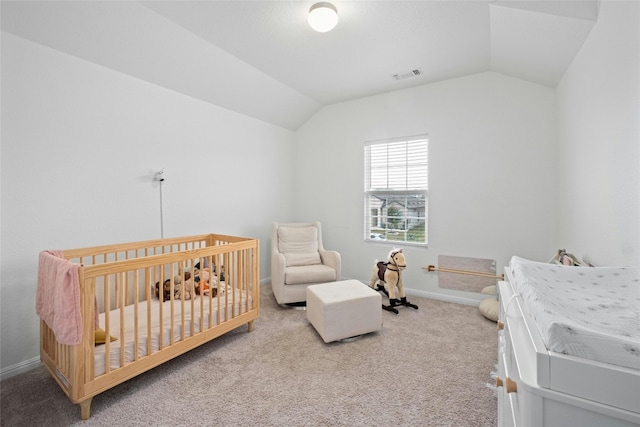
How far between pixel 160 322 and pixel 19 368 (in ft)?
3.40

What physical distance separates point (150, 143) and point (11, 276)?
1388mm

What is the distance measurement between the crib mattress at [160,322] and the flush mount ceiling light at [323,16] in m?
2.12

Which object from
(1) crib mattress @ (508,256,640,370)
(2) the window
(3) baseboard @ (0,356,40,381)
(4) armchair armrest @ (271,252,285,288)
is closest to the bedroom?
(3) baseboard @ (0,356,40,381)

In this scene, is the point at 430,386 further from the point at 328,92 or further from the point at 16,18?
the point at 16,18

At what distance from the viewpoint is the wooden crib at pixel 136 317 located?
1496mm

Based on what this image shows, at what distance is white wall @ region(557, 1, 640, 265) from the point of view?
1.34 m

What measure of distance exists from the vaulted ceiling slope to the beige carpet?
7.53 feet

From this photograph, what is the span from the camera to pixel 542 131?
108 inches

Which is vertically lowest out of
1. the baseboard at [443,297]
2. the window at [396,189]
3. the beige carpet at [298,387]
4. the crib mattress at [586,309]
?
the beige carpet at [298,387]

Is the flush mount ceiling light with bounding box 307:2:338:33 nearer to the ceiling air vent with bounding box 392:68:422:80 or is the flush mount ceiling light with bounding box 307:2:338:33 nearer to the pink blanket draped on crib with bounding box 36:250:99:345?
the ceiling air vent with bounding box 392:68:422:80

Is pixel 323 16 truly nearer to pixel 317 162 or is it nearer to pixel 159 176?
pixel 159 176

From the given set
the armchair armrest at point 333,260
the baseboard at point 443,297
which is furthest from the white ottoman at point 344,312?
the baseboard at point 443,297

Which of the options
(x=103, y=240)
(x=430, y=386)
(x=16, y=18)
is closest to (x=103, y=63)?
(x=16, y=18)

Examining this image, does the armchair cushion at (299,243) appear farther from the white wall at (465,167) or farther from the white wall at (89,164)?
the white wall at (89,164)
